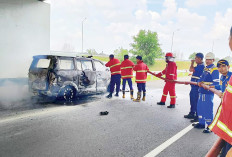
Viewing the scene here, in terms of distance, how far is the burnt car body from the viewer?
21.5ft

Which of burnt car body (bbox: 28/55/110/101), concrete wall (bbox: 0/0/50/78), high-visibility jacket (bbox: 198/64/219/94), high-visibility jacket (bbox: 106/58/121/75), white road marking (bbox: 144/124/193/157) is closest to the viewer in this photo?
white road marking (bbox: 144/124/193/157)

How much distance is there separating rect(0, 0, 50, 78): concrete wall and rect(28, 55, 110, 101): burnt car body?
124 inches

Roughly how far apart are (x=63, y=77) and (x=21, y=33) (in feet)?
15.9

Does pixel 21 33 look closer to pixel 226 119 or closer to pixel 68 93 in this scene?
pixel 68 93

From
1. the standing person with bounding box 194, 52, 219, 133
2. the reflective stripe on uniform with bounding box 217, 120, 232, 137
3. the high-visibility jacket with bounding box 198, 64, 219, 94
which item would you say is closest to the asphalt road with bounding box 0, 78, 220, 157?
the standing person with bounding box 194, 52, 219, 133

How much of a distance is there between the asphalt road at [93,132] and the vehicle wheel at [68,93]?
25.6 inches

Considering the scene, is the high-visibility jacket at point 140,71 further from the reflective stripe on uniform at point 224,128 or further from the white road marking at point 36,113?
the reflective stripe on uniform at point 224,128

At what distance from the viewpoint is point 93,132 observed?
425 centimetres

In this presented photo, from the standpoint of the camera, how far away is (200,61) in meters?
5.29

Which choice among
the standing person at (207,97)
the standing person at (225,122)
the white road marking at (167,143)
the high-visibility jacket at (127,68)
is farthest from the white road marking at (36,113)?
the standing person at (225,122)

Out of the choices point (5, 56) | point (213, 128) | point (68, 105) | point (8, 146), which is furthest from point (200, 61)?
point (5, 56)

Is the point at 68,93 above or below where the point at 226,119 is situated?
below

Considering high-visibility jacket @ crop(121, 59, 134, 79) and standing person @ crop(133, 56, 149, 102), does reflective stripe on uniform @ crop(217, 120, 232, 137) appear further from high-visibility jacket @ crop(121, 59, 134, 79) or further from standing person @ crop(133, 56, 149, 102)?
high-visibility jacket @ crop(121, 59, 134, 79)

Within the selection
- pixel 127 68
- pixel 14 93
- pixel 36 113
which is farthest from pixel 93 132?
pixel 14 93
